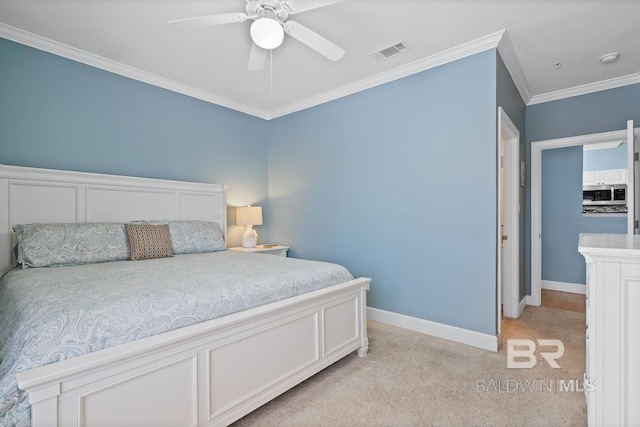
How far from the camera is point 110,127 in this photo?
3172mm

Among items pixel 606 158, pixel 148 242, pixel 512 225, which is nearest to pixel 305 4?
pixel 148 242

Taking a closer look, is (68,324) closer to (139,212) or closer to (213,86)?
(139,212)

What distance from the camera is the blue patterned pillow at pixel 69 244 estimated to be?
7.58 ft

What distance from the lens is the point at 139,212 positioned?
3.27 metres

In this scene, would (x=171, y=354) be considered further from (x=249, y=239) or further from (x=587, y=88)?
(x=587, y=88)

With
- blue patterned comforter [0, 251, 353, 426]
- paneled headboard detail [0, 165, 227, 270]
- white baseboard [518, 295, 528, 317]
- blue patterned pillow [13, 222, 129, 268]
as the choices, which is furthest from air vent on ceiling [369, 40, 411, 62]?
white baseboard [518, 295, 528, 317]

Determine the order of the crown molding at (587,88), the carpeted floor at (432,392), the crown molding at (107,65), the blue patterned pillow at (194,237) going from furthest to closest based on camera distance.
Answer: the crown molding at (587,88)
the blue patterned pillow at (194,237)
the crown molding at (107,65)
the carpeted floor at (432,392)

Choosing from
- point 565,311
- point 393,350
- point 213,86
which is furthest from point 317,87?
point 565,311

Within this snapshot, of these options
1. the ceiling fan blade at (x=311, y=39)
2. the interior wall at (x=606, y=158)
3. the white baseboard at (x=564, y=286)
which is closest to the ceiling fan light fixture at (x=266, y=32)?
the ceiling fan blade at (x=311, y=39)

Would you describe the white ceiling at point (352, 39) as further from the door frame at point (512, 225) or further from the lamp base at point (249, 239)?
the lamp base at point (249, 239)

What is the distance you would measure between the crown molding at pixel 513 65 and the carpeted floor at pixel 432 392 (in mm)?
2595

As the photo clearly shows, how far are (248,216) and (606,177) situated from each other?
5745mm

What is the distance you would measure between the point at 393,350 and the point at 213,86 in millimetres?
3449

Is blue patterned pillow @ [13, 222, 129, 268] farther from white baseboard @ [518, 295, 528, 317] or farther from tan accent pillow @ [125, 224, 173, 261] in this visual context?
white baseboard @ [518, 295, 528, 317]
